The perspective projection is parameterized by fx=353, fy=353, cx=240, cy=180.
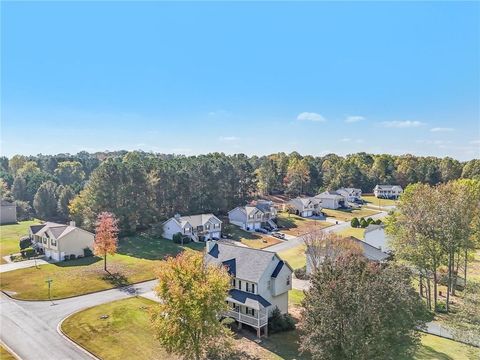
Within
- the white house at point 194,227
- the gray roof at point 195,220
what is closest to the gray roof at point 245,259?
the white house at point 194,227

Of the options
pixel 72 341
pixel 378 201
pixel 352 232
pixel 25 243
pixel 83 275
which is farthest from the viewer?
pixel 378 201

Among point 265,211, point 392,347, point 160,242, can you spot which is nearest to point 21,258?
point 160,242

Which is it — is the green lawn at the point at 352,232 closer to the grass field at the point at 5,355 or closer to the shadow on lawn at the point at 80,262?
the shadow on lawn at the point at 80,262

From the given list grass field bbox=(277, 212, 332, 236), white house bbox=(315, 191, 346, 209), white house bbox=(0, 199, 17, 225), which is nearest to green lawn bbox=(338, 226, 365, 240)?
grass field bbox=(277, 212, 332, 236)

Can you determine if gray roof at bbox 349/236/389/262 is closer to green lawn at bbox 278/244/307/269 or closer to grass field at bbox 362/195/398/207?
green lawn at bbox 278/244/307/269

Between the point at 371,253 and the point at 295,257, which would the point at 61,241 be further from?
the point at 371,253

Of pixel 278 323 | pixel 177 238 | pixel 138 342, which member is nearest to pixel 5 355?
pixel 138 342
